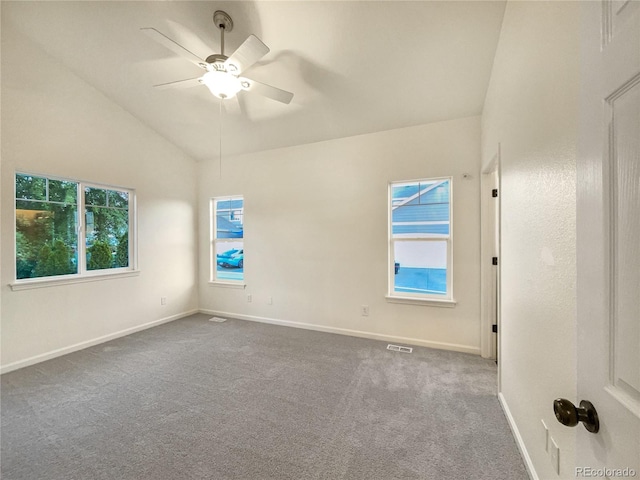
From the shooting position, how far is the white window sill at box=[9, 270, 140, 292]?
8.71ft

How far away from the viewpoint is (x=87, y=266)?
3250 millimetres

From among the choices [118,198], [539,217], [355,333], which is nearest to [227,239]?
[118,198]

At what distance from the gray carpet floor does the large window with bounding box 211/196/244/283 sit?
5.17 ft

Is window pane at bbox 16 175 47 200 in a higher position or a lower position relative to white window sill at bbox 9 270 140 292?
higher

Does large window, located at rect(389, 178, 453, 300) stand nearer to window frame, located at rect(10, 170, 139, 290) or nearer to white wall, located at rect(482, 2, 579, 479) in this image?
white wall, located at rect(482, 2, 579, 479)

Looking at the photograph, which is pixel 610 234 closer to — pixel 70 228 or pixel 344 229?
pixel 344 229

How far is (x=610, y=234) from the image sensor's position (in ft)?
1.76

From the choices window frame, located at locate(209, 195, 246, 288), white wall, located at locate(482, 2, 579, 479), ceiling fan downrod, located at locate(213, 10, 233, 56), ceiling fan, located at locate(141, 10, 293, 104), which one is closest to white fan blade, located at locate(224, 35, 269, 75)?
ceiling fan, located at locate(141, 10, 293, 104)

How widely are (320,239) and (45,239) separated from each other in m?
3.16

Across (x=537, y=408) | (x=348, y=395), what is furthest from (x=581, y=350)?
(x=348, y=395)

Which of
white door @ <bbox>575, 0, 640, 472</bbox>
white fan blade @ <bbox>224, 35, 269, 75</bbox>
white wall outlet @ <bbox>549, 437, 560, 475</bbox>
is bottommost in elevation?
white wall outlet @ <bbox>549, 437, 560, 475</bbox>

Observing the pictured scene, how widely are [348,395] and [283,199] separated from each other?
2690 millimetres

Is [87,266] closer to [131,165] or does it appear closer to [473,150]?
[131,165]

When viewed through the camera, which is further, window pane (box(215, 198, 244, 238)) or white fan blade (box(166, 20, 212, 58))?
window pane (box(215, 198, 244, 238))
